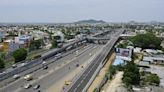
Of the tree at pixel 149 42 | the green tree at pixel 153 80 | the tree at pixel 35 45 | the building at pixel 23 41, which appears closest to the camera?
the green tree at pixel 153 80

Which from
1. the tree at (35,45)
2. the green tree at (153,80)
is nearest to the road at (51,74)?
the green tree at (153,80)

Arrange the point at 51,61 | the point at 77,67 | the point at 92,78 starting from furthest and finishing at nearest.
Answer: the point at 51,61 < the point at 77,67 < the point at 92,78

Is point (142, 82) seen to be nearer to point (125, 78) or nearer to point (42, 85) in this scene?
point (125, 78)

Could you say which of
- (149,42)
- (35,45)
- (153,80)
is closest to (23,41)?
(35,45)

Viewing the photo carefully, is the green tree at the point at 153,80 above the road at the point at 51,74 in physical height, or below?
above

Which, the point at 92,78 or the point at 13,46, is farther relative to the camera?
the point at 13,46

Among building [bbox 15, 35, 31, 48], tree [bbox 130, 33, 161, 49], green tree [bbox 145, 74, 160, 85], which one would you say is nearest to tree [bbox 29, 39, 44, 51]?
building [bbox 15, 35, 31, 48]

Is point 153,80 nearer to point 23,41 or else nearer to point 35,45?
point 35,45

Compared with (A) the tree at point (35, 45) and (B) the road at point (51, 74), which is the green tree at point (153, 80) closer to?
(B) the road at point (51, 74)

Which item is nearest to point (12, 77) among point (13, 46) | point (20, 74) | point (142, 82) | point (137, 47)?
point (20, 74)

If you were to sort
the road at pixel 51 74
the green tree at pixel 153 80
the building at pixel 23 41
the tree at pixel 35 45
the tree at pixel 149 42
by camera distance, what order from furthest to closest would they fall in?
the building at pixel 23 41
the tree at pixel 35 45
the tree at pixel 149 42
the green tree at pixel 153 80
the road at pixel 51 74

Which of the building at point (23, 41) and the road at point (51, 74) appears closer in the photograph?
the road at point (51, 74)
